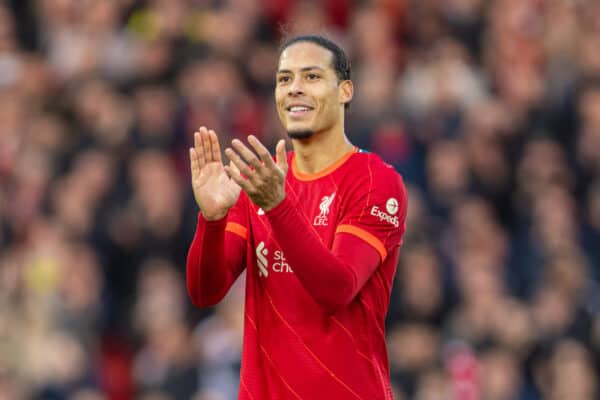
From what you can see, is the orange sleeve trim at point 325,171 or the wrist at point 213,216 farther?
the orange sleeve trim at point 325,171

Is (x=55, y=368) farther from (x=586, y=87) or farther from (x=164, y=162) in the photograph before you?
(x=586, y=87)

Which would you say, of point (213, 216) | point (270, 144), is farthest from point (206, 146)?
point (270, 144)

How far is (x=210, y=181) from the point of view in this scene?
5305 millimetres

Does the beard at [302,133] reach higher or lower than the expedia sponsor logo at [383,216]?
higher

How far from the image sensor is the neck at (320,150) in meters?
5.52

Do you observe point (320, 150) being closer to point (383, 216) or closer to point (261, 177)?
point (383, 216)

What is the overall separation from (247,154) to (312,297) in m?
0.68

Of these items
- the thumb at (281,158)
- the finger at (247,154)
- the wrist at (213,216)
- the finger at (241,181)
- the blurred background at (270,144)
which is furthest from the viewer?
the blurred background at (270,144)

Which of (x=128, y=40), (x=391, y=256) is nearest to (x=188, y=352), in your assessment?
(x=128, y=40)

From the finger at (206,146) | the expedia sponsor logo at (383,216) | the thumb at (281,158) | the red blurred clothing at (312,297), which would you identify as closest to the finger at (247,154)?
the thumb at (281,158)

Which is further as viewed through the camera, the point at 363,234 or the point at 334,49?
the point at 334,49

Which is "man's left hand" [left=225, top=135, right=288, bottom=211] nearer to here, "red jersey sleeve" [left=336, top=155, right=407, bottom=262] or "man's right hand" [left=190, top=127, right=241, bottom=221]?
"man's right hand" [left=190, top=127, right=241, bottom=221]

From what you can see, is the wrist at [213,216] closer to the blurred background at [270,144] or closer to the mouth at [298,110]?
the mouth at [298,110]

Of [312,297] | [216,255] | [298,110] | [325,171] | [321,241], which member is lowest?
[312,297]
